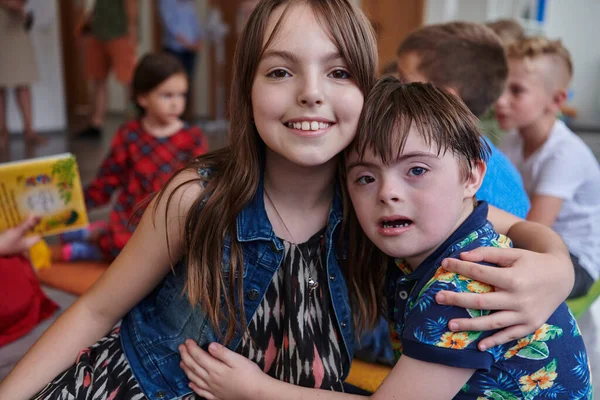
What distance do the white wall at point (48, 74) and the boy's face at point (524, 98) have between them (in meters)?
4.62

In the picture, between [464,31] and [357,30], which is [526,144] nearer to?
[464,31]

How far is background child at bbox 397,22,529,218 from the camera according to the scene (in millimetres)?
Result: 1502

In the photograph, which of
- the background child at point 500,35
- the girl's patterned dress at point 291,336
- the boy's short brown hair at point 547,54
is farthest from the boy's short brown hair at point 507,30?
the girl's patterned dress at point 291,336

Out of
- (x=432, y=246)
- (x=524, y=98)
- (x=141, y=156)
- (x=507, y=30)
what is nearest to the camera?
(x=432, y=246)

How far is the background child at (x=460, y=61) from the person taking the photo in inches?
59.1

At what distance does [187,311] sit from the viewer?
96 centimetres

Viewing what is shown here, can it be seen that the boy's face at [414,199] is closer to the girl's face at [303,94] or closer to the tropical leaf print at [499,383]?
the girl's face at [303,94]

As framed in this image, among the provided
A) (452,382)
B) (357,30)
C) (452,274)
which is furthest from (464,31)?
(452,382)

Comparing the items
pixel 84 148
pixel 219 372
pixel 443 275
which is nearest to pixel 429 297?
pixel 443 275

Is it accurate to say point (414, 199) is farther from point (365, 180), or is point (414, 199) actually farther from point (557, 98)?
point (557, 98)

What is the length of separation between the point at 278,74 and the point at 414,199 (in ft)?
0.92

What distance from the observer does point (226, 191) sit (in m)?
0.92

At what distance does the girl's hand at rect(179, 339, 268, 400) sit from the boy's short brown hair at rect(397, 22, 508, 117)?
932mm

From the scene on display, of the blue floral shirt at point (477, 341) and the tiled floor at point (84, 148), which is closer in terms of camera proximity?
the blue floral shirt at point (477, 341)
